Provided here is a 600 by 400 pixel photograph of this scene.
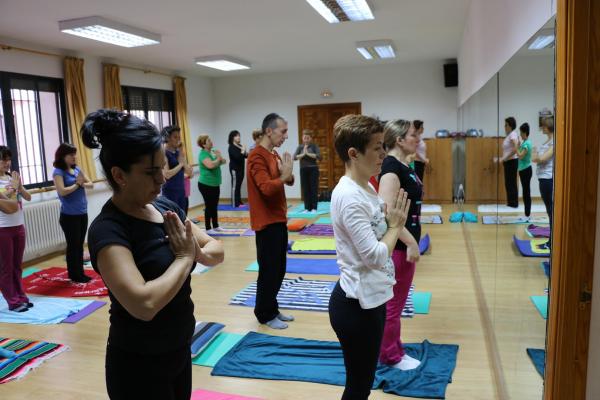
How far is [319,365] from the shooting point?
9.87ft

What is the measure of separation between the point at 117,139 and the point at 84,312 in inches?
130

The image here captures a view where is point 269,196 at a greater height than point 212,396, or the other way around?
point 269,196

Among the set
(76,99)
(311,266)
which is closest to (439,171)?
(311,266)

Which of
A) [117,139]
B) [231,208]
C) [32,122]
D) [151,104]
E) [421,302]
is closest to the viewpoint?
[117,139]

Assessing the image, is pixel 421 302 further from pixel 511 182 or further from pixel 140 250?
pixel 140 250

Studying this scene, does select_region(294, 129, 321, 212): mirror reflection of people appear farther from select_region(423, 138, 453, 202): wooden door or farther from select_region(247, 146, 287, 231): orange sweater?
select_region(247, 146, 287, 231): orange sweater

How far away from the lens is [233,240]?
6.67m

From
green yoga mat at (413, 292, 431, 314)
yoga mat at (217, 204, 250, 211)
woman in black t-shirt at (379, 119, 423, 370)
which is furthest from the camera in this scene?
yoga mat at (217, 204, 250, 211)

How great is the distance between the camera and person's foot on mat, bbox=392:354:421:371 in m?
2.88

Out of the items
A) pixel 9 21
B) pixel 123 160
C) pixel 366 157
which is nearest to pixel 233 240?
pixel 9 21

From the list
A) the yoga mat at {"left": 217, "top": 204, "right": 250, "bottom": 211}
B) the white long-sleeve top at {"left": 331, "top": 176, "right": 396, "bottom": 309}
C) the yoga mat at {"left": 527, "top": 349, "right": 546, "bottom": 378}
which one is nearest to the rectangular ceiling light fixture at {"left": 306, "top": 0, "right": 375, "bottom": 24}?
the white long-sleeve top at {"left": 331, "top": 176, "right": 396, "bottom": 309}

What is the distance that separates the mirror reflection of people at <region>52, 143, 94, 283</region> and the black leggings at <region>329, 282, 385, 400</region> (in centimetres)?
370

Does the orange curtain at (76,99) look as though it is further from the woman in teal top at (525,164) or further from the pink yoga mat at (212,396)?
the woman in teal top at (525,164)

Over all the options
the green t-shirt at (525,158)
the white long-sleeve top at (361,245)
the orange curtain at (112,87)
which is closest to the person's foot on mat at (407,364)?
the white long-sleeve top at (361,245)
